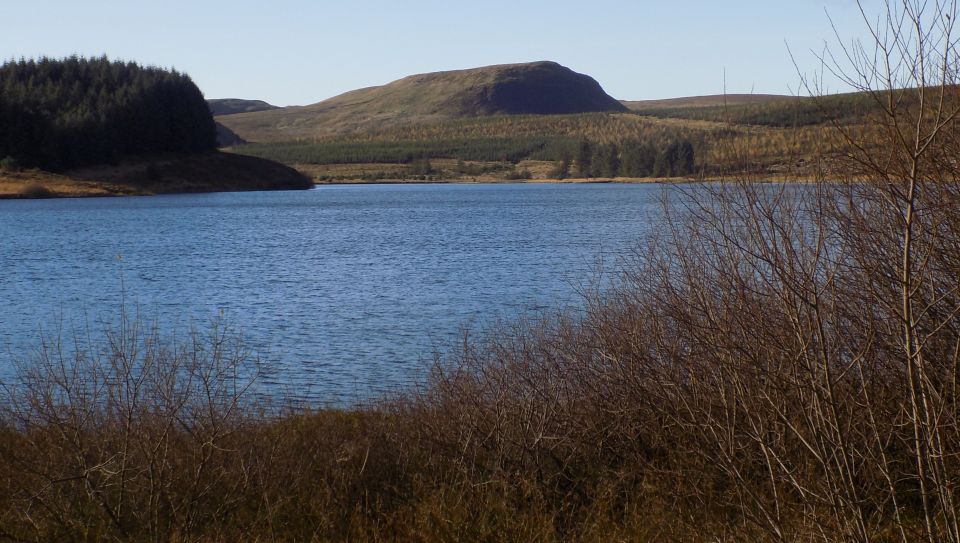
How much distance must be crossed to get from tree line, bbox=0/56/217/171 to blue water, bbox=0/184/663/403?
82.1 feet

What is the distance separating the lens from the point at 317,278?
2834 centimetres

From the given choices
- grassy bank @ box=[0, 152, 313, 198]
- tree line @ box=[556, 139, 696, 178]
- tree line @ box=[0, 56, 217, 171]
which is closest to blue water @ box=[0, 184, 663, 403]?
grassy bank @ box=[0, 152, 313, 198]

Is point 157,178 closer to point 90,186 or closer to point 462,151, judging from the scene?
point 90,186

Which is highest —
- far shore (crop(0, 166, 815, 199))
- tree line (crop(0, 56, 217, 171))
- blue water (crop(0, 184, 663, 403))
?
tree line (crop(0, 56, 217, 171))

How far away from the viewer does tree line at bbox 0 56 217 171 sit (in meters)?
80.8

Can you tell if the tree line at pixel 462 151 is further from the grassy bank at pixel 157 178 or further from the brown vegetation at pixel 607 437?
the brown vegetation at pixel 607 437

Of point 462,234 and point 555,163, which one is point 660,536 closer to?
point 462,234

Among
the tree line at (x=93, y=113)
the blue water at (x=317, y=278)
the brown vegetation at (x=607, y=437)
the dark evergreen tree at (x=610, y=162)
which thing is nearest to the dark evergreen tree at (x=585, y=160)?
the dark evergreen tree at (x=610, y=162)

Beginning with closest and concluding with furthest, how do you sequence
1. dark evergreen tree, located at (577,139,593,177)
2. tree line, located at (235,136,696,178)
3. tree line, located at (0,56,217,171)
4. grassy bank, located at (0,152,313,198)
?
1. grassy bank, located at (0,152,313,198)
2. tree line, located at (0,56,217,171)
3. dark evergreen tree, located at (577,139,593,177)
4. tree line, located at (235,136,696,178)

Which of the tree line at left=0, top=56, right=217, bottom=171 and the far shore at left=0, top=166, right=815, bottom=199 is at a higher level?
the tree line at left=0, top=56, right=217, bottom=171

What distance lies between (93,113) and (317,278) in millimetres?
68285

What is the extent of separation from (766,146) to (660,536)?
344cm

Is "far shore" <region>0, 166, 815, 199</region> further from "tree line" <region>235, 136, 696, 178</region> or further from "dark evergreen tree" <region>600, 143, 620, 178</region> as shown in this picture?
"tree line" <region>235, 136, 696, 178</region>

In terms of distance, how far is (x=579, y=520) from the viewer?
810cm
